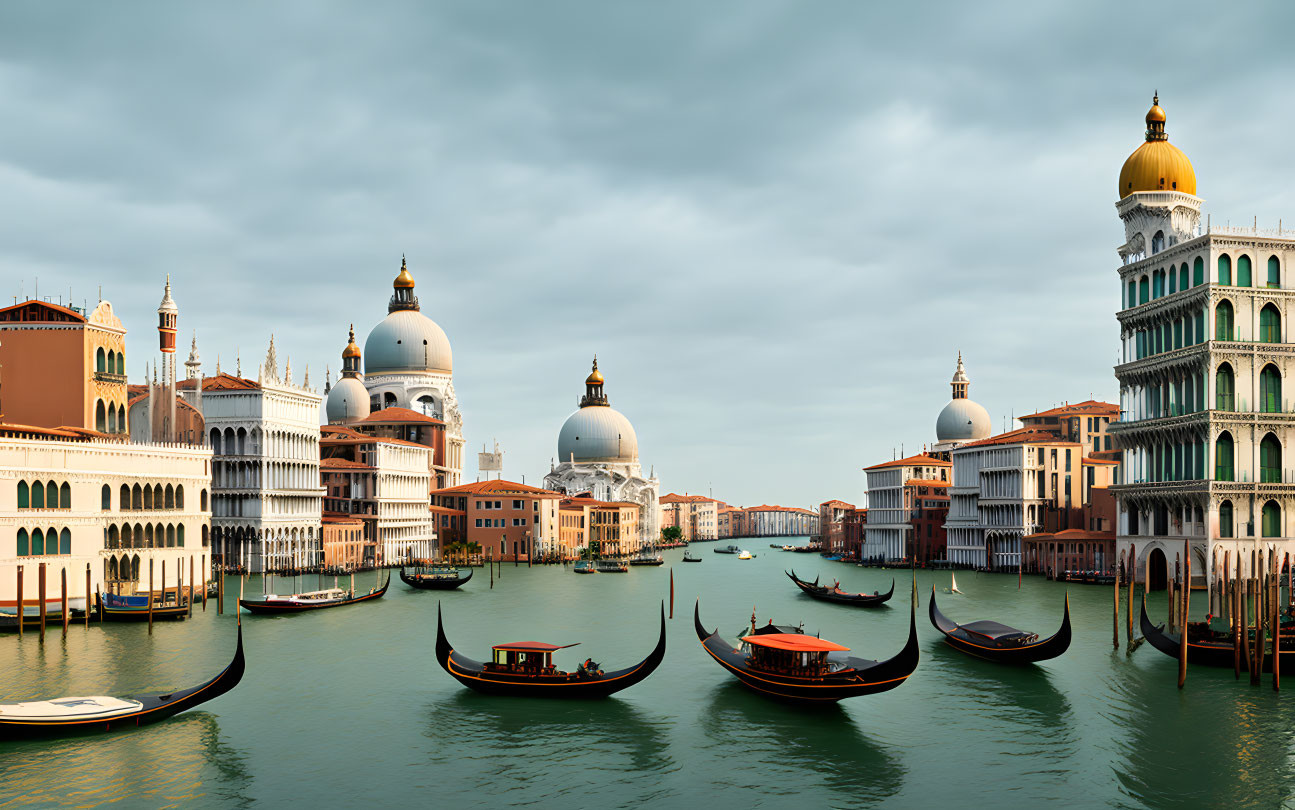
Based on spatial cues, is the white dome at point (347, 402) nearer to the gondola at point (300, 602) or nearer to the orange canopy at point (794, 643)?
the gondola at point (300, 602)

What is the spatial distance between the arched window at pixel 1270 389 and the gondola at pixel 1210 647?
22264 millimetres

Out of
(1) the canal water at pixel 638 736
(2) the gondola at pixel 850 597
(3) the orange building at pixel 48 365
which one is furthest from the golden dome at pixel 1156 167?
(3) the orange building at pixel 48 365

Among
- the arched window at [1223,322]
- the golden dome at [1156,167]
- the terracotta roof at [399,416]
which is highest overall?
the golden dome at [1156,167]

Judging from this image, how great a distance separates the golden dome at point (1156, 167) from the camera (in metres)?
59.9

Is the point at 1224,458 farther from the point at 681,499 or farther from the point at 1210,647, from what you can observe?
the point at 681,499

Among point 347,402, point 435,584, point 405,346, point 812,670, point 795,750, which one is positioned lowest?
point 435,584

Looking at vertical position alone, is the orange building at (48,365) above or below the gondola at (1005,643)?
above

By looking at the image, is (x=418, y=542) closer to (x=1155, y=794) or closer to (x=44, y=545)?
(x=44, y=545)

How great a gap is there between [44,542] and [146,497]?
712 cm

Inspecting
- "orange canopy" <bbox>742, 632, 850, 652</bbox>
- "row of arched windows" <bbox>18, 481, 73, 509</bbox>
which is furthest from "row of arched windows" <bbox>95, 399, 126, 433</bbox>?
"orange canopy" <bbox>742, 632, 850, 652</bbox>

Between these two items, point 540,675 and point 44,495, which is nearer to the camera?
point 540,675

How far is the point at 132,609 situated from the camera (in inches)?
1674

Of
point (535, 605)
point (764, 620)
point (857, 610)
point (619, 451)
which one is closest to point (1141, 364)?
point (857, 610)

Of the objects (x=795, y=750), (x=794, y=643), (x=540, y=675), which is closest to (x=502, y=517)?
(x=540, y=675)
